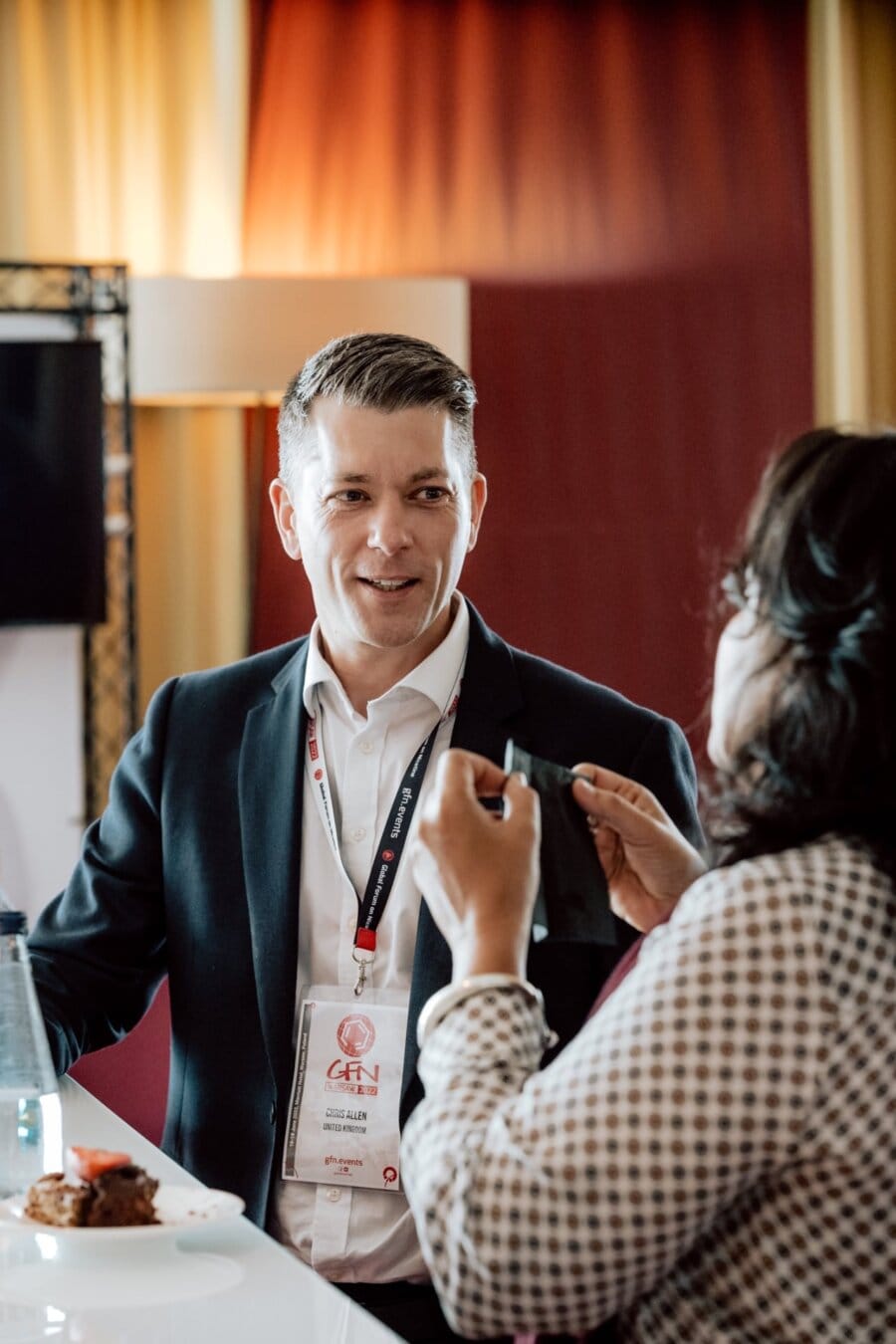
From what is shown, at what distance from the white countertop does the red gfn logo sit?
374 millimetres

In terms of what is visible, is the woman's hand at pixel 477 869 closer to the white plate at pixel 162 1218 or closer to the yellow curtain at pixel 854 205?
the white plate at pixel 162 1218

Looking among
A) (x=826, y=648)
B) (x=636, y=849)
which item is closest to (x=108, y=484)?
(x=636, y=849)

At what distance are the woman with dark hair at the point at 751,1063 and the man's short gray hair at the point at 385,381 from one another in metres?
0.94

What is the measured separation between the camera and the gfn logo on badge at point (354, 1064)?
1749 mm

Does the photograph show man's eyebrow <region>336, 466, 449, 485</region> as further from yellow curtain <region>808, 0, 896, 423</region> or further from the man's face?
yellow curtain <region>808, 0, 896, 423</region>

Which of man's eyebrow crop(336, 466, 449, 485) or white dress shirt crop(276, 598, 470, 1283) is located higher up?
man's eyebrow crop(336, 466, 449, 485)

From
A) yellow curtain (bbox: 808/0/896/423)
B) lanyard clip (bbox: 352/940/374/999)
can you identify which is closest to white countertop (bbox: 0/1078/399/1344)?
lanyard clip (bbox: 352/940/374/999)

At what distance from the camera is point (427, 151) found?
4652 mm

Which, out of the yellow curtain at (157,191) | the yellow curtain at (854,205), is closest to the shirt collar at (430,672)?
the yellow curtain at (157,191)

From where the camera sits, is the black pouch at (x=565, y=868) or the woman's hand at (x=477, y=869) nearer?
the woman's hand at (x=477, y=869)

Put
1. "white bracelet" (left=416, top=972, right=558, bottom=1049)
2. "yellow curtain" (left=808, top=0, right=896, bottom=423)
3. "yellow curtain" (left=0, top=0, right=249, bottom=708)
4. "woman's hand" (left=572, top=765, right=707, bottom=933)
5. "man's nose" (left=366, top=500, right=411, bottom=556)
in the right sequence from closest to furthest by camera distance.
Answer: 1. "white bracelet" (left=416, top=972, right=558, bottom=1049)
2. "woman's hand" (left=572, top=765, right=707, bottom=933)
3. "man's nose" (left=366, top=500, right=411, bottom=556)
4. "yellow curtain" (left=0, top=0, right=249, bottom=708)
5. "yellow curtain" (left=808, top=0, right=896, bottom=423)

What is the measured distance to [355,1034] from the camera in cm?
177

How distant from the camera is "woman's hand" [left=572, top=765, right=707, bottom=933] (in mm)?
1412

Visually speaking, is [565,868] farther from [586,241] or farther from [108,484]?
[586,241]
